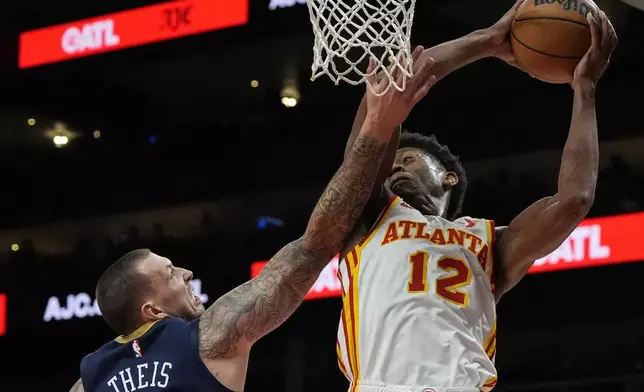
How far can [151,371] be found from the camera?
10.2 feet

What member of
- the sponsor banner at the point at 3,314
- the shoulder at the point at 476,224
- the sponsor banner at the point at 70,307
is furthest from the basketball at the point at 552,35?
the sponsor banner at the point at 3,314

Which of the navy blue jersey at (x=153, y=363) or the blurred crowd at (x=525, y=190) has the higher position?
the blurred crowd at (x=525, y=190)

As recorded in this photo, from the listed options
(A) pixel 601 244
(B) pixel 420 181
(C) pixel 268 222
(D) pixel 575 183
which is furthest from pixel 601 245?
(D) pixel 575 183

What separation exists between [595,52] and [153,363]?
143 cm

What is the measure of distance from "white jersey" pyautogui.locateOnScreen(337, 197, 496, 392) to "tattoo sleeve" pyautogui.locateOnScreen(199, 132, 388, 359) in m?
0.10

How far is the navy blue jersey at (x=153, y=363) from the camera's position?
3.08 m

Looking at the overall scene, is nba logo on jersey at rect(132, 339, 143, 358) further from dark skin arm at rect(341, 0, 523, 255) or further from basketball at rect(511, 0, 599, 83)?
basketball at rect(511, 0, 599, 83)

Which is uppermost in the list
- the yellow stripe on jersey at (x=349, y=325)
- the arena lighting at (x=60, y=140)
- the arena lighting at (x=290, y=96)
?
the arena lighting at (x=60, y=140)

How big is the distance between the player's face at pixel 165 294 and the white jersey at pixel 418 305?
1.88 feet

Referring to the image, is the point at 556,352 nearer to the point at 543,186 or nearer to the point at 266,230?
the point at 543,186

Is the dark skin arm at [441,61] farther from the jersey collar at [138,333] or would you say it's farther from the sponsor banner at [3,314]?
the sponsor banner at [3,314]

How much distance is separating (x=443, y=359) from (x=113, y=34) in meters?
5.93

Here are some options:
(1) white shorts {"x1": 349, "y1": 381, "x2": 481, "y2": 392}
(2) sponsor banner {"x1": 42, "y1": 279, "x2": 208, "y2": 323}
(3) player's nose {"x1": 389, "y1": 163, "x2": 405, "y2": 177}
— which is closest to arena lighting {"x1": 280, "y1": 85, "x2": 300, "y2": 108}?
(2) sponsor banner {"x1": 42, "y1": 279, "x2": 208, "y2": 323}

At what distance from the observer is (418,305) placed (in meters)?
2.89
